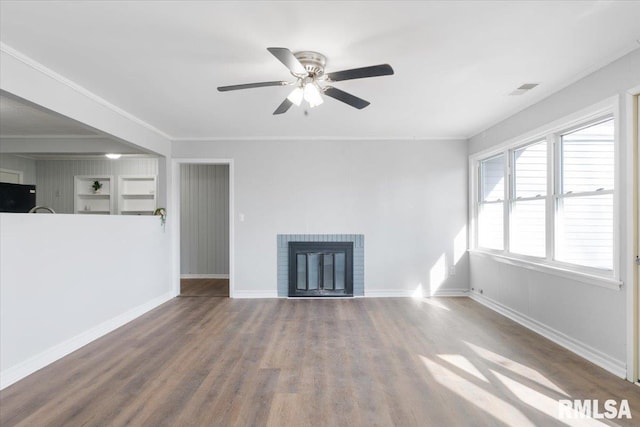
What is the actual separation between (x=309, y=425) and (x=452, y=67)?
9.17ft

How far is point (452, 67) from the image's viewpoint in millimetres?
2682

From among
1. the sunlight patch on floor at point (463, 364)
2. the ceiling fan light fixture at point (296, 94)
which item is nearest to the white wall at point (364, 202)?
the sunlight patch on floor at point (463, 364)

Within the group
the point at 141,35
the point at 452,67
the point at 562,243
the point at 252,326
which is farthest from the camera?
the point at 252,326

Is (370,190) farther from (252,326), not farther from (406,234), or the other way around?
(252,326)

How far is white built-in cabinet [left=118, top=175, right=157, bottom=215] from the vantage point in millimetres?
6367

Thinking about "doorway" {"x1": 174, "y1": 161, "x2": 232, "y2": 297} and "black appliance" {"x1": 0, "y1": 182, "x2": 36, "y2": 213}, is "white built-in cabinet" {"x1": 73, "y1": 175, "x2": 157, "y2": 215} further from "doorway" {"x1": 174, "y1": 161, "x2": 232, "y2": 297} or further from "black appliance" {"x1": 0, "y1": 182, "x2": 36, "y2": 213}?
"black appliance" {"x1": 0, "y1": 182, "x2": 36, "y2": 213}

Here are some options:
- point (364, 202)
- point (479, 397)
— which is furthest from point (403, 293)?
point (479, 397)

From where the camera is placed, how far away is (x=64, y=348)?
297 cm

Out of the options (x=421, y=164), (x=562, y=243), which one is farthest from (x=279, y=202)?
(x=562, y=243)

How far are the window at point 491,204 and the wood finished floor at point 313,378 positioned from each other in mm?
1209

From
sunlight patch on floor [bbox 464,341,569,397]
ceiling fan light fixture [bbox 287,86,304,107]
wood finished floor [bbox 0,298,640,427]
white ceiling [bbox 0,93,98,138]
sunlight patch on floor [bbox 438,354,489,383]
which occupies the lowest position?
wood finished floor [bbox 0,298,640,427]

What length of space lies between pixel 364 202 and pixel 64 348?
393 centimetres

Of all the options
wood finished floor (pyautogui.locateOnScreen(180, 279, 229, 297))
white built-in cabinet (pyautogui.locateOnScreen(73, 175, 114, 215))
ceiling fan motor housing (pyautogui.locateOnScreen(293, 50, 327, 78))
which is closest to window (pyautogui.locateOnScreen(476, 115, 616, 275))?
ceiling fan motor housing (pyautogui.locateOnScreen(293, 50, 327, 78))

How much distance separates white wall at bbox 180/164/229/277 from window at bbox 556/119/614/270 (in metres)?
5.34
